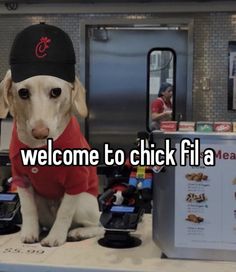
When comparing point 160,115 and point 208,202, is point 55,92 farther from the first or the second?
point 160,115

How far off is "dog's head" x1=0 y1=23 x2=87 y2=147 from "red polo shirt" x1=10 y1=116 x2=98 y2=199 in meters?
0.03

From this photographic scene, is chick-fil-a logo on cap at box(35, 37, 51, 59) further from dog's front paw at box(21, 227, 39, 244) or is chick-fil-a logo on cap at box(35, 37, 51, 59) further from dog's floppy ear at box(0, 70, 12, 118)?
dog's front paw at box(21, 227, 39, 244)

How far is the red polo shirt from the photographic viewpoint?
149 cm

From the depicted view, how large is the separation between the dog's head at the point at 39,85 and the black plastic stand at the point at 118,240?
0.34m

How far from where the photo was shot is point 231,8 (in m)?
3.74

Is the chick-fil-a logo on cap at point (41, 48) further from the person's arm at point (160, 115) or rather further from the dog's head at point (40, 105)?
the person's arm at point (160, 115)

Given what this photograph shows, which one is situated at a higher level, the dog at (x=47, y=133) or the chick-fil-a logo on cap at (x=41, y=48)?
the chick-fil-a logo on cap at (x=41, y=48)

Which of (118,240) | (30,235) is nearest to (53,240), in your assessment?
(30,235)

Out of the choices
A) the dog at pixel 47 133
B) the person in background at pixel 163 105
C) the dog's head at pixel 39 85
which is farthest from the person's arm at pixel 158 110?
the dog's head at pixel 39 85

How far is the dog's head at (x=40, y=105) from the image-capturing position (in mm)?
1428

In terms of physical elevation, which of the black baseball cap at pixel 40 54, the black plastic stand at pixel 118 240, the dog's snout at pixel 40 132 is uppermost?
the black baseball cap at pixel 40 54

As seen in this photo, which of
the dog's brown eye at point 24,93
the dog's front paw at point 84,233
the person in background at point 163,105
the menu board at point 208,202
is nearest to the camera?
the menu board at point 208,202

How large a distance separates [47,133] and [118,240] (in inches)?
15.1

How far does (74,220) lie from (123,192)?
19 centimetres
